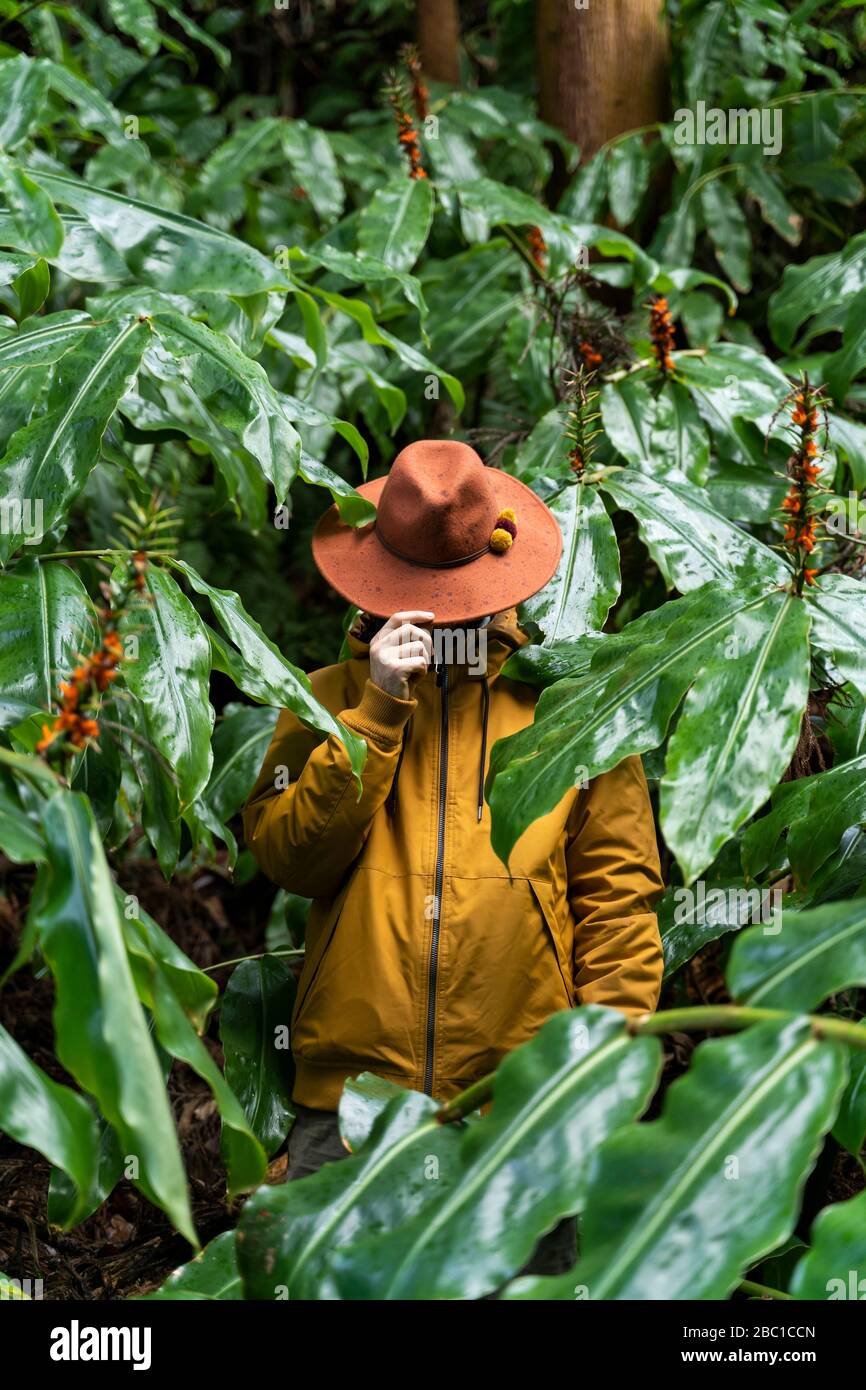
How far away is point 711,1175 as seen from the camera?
1046 millimetres

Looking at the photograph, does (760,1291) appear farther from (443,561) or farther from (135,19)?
(135,19)

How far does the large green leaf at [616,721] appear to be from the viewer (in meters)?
1.53

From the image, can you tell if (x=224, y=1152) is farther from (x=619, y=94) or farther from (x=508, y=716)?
(x=619, y=94)

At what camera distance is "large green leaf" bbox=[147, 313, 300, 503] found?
5.98 feet

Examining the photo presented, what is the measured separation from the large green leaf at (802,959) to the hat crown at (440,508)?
3.14 ft

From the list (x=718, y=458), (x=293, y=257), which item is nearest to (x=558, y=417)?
(x=718, y=458)

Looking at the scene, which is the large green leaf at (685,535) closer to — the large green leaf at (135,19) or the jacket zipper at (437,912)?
the jacket zipper at (437,912)

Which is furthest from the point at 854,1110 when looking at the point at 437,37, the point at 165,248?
the point at 437,37

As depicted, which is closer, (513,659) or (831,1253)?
(831,1253)

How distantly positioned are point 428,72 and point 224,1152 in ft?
12.1

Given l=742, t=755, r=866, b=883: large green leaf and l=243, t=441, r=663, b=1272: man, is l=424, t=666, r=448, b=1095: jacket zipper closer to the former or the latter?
l=243, t=441, r=663, b=1272: man

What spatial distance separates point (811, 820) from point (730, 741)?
442 mm

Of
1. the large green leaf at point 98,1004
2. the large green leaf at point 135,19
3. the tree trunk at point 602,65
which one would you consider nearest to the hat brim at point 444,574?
the large green leaf at point 98,1004

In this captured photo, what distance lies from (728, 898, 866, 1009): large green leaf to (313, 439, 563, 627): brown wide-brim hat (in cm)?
88
